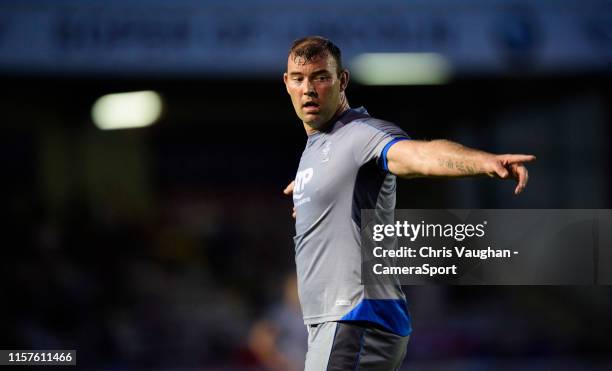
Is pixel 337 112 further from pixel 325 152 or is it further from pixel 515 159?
pixel 515 159

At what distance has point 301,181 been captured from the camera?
3.87m

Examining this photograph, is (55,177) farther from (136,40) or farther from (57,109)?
(136,40)

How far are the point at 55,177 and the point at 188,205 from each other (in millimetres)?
1755

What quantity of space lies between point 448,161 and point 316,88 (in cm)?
90

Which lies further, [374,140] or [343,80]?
[343,80]

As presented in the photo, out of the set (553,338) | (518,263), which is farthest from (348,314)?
(553,338)

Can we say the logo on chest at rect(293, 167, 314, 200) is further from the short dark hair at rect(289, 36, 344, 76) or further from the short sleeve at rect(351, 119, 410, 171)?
the short dark hair at rect(289, 36, 344, 76)

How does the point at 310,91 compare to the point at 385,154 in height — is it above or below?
above

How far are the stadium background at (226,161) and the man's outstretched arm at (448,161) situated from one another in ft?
19.8

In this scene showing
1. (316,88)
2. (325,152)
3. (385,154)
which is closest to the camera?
(385,154)

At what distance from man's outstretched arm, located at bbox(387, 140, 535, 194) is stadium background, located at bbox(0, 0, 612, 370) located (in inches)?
238

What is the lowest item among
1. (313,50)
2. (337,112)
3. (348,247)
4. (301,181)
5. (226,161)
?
(226,161)

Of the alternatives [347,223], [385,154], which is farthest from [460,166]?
[347,223]

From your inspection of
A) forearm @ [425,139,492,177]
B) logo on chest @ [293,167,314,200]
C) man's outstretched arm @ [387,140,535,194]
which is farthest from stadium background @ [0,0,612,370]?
forearm @ [425,139,492,177]
